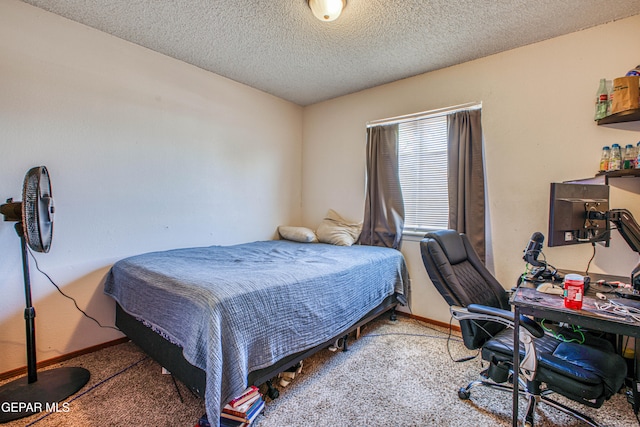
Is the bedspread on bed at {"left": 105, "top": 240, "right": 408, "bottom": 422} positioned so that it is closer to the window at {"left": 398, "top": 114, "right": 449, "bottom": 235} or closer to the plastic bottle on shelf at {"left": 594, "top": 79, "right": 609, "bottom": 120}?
the window at {"left": 398, "top": 114, "right": 449, "bottom": 235}

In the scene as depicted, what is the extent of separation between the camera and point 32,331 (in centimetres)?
188

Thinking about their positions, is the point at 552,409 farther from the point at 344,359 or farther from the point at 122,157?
the point at 122,157

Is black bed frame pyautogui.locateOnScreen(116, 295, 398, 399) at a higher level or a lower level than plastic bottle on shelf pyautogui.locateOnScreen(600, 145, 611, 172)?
lower

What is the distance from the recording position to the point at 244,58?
277 centimetres

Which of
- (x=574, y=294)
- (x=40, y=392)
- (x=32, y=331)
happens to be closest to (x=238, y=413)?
(x=40, y=392)

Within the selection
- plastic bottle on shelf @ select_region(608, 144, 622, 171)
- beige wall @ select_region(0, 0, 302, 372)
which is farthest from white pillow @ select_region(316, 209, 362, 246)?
plastic bottle on shelf @ select_region(608, 144, 622, 171)

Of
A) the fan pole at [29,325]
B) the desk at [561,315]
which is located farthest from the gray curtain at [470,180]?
the fan pole at [29,325]

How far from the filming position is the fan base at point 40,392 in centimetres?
167

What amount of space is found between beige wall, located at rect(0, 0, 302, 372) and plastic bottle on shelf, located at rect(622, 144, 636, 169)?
3.32 metres

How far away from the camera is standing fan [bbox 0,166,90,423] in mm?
1643

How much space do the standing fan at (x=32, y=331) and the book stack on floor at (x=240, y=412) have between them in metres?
1.04

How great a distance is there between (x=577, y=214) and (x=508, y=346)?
856mm

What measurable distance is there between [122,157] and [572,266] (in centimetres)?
374

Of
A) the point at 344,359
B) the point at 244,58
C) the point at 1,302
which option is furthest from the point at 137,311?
the point at 244,58
